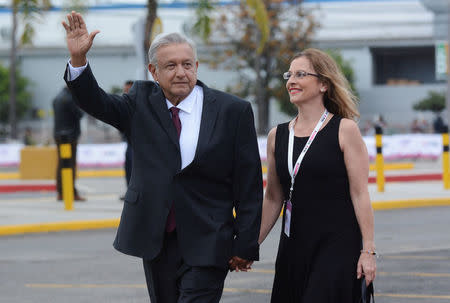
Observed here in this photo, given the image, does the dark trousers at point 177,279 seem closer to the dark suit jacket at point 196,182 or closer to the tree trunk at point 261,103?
the dark suit jacket at point 196,182

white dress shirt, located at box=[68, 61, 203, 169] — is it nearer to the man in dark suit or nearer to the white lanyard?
the man in dark suit

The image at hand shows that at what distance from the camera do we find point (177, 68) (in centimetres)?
451

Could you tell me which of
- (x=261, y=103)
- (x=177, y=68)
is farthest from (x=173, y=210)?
(x=261, y=103)

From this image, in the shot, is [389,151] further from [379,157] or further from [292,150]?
[292,150]

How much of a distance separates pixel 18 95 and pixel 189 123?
195 feet

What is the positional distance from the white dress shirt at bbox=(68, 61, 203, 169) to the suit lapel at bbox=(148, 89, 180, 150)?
42mm

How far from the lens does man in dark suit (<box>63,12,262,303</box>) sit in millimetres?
4461

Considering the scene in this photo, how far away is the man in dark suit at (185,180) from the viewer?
446cm

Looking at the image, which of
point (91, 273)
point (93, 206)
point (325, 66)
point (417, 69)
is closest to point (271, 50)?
point (417, 69)

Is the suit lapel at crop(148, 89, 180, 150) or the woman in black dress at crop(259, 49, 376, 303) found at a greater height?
the suit lapel at crop(148, 89, 180, 150)

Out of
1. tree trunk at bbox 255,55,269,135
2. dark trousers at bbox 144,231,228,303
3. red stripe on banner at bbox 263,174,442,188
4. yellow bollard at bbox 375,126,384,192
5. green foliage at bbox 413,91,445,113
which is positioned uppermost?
dark trousers at bbox 144,231,228,303

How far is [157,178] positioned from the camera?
450cm

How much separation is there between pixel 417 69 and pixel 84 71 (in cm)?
6621

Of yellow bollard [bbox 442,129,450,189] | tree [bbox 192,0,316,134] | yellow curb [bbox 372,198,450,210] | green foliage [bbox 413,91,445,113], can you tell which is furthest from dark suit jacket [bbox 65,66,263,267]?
green foliage [bbox 413,91,445,113]
